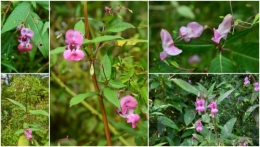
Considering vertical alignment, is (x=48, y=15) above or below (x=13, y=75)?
above

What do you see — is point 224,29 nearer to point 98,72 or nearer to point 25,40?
point 98,72

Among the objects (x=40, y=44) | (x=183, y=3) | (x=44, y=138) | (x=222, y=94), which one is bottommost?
(x=44, y=138)

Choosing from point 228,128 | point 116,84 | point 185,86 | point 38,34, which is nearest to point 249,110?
point 228,128

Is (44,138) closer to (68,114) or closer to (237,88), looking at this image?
(68,114)

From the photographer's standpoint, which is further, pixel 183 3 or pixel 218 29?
pixel 183 3

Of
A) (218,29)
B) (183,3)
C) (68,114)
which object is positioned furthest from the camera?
(68,114)

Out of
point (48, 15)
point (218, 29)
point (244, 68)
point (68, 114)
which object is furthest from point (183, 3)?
point (68, 114)

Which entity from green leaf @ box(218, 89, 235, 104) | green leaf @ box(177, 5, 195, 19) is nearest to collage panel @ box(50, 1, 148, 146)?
green leaf @ box(177, 5, 195, 19)

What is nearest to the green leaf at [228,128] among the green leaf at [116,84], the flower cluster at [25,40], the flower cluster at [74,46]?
the green leaf at [116,84]
